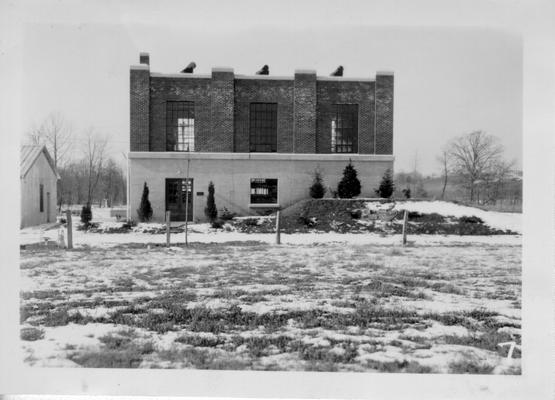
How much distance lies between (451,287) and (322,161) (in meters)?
13.8

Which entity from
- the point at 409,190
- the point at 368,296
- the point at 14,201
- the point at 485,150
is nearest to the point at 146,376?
the point at 14,201

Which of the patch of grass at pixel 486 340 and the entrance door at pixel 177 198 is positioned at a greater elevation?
the entrance door at pixel 177 198

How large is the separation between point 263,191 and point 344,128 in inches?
195

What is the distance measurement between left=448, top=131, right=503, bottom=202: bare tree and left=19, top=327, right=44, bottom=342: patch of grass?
861 centimetres

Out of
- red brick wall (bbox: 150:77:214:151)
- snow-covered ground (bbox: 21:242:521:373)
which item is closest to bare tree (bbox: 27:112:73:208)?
snow-covered ground (bbox: 21:242:521:373)

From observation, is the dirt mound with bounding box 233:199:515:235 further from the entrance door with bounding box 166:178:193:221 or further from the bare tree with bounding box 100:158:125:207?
the bare tree with bounding box 100:158:125:207

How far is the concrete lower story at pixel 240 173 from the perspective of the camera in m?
19.9

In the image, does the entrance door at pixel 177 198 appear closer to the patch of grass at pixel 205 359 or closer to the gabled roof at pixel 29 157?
the gabled roof at pixel 29 157

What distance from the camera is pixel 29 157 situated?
24.6ft

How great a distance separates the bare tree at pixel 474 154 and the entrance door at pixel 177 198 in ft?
37.4

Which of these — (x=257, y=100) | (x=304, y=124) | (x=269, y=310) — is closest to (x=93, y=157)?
(x=269, y=310)

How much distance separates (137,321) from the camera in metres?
5.69

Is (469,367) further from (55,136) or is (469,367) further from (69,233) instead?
(69,233)

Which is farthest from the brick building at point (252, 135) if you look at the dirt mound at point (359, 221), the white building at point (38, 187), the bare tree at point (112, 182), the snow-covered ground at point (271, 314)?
the snow-covered ground at point (271, 314)
